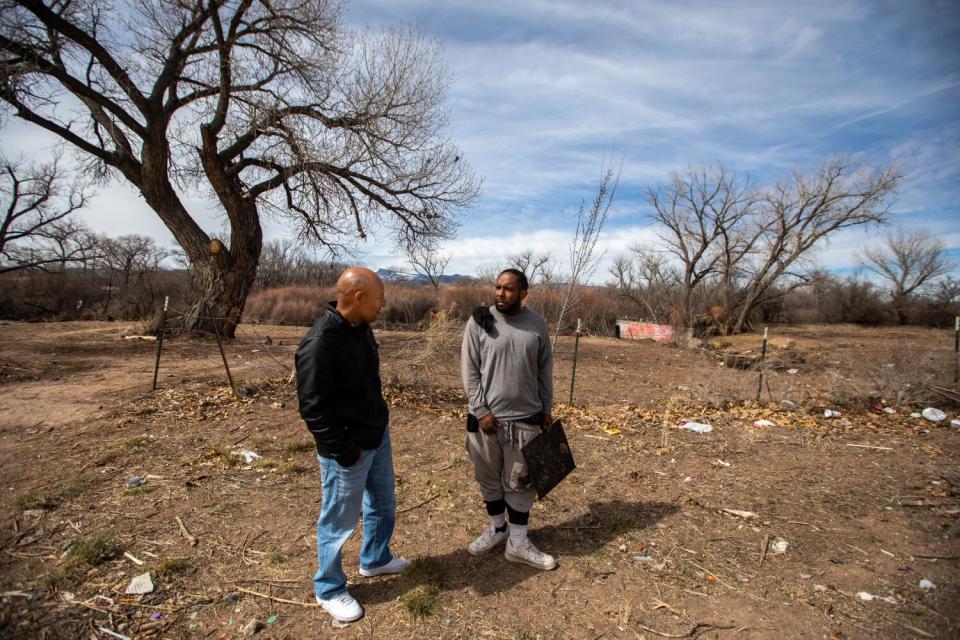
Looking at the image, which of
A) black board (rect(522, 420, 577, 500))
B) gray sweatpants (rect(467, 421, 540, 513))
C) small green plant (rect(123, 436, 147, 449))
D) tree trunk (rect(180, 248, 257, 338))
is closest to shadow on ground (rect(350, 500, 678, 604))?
gray sweatpants (rect(467, 421, 540, 513))

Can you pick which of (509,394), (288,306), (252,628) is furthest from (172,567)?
(288,306)

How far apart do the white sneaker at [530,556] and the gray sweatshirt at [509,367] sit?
850mm

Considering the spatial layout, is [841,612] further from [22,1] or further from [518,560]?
[22,1]

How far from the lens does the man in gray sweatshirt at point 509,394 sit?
2.89 meters

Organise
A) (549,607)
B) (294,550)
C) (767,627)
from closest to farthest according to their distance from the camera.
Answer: (767,627) < (549,607) < (294,550)

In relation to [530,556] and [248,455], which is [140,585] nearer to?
[248,455]

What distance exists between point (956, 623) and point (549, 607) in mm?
2128

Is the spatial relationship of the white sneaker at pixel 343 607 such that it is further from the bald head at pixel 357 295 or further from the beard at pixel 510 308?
the beard at pixel 510 308

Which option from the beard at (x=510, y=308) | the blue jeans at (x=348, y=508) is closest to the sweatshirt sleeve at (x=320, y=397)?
the blue jeans at (x=348, y=508)

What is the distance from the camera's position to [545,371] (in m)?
2.96

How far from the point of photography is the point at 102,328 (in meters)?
14.4

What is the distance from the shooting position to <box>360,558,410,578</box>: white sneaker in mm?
2836

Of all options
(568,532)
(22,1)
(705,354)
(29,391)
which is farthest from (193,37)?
(705,354)

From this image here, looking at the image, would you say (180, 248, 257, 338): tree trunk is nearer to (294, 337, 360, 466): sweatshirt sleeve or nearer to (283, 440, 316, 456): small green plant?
(283, 440, 316, 456): small green plant
